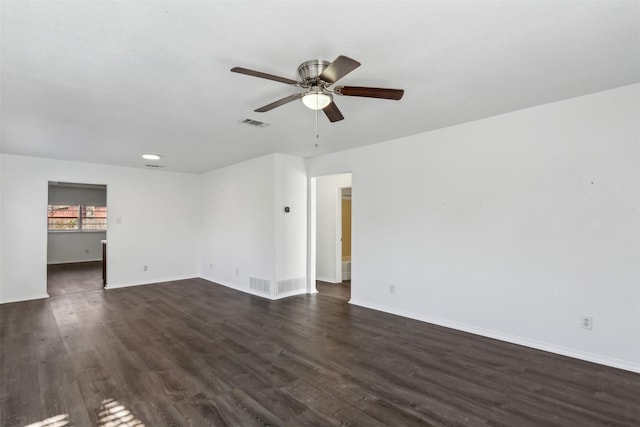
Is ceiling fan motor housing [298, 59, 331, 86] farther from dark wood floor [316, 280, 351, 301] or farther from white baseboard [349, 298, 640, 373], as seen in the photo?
dark wood floor [316, 280, 351, 301]

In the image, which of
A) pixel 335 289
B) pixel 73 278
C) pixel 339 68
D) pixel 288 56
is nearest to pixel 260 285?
pixel 335 289

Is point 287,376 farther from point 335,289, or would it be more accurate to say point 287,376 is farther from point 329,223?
point 329,223

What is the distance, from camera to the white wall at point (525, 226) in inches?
112

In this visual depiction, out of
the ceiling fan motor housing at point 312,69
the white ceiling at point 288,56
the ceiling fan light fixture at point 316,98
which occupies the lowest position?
the ceiling fan light fixture at point 316,98

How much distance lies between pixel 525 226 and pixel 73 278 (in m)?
9.06

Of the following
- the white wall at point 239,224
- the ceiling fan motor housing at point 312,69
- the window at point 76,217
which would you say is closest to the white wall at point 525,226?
the white wall at point 239,224

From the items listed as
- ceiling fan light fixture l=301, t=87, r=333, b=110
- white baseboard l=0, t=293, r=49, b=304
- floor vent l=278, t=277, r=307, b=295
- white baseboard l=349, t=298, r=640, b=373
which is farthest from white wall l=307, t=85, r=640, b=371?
white baseboard l=0, t=293, r=49, b=304

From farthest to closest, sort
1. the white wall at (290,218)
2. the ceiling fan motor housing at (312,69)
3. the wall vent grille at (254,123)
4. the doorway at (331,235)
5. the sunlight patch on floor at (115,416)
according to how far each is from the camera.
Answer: the doorway at (331,235) → the white wall at (290,218) → the wall vent grille at (254,123) → the ceiling fan motor housing at (312,69) → the sunlight patch on floor at (115,416)

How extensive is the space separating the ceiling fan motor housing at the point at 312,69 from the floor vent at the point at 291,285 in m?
3.83

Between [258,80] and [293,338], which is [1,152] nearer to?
[258,80]

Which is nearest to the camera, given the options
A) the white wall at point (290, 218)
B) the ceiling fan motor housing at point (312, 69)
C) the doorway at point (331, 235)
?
the ceiling fan motor housing at point (312, 69)

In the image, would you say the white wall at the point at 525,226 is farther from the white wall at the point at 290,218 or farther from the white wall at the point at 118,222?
the white wall at the point at 118,222

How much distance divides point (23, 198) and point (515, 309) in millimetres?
7530

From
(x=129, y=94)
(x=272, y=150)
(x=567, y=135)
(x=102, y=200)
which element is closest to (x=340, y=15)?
(x=129, y=94)
